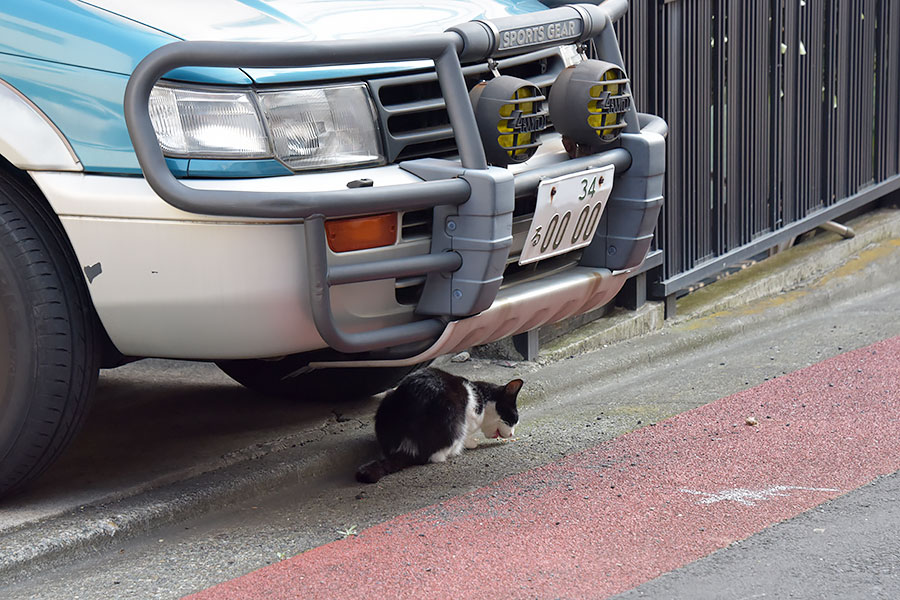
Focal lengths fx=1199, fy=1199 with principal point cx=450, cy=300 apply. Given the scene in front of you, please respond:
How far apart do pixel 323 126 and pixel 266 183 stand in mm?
269

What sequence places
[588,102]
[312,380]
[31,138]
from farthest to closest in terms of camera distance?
[312,380]
[588,102]
[31,138]

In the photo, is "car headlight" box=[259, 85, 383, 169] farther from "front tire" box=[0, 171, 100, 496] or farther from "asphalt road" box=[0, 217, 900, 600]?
"asphalt road" box=[0, 217, 900, 600]

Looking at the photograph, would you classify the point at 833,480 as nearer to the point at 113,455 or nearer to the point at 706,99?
the point at 113,455

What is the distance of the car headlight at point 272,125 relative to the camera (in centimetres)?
318

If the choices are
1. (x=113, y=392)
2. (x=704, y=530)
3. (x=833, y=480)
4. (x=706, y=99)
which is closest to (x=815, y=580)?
(x=704, y=530)

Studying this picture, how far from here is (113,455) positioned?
420 cm

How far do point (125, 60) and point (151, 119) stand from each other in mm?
179

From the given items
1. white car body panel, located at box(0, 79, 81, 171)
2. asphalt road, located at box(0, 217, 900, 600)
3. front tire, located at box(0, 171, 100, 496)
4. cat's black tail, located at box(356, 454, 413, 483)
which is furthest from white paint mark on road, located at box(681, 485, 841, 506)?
white car body panel, located at box(0, 79, 81, 171)

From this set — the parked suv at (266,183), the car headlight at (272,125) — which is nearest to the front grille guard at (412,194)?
the parked suv at (266,183)

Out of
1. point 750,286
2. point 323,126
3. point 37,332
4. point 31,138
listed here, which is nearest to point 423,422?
point 323,126

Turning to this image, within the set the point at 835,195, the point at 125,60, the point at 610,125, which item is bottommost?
the point at 835,195

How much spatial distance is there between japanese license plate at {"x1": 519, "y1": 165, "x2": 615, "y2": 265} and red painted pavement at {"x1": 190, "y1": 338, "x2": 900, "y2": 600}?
2.59 feet

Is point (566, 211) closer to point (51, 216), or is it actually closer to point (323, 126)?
point (323, 126)

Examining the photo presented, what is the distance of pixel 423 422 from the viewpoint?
13.4 feet
